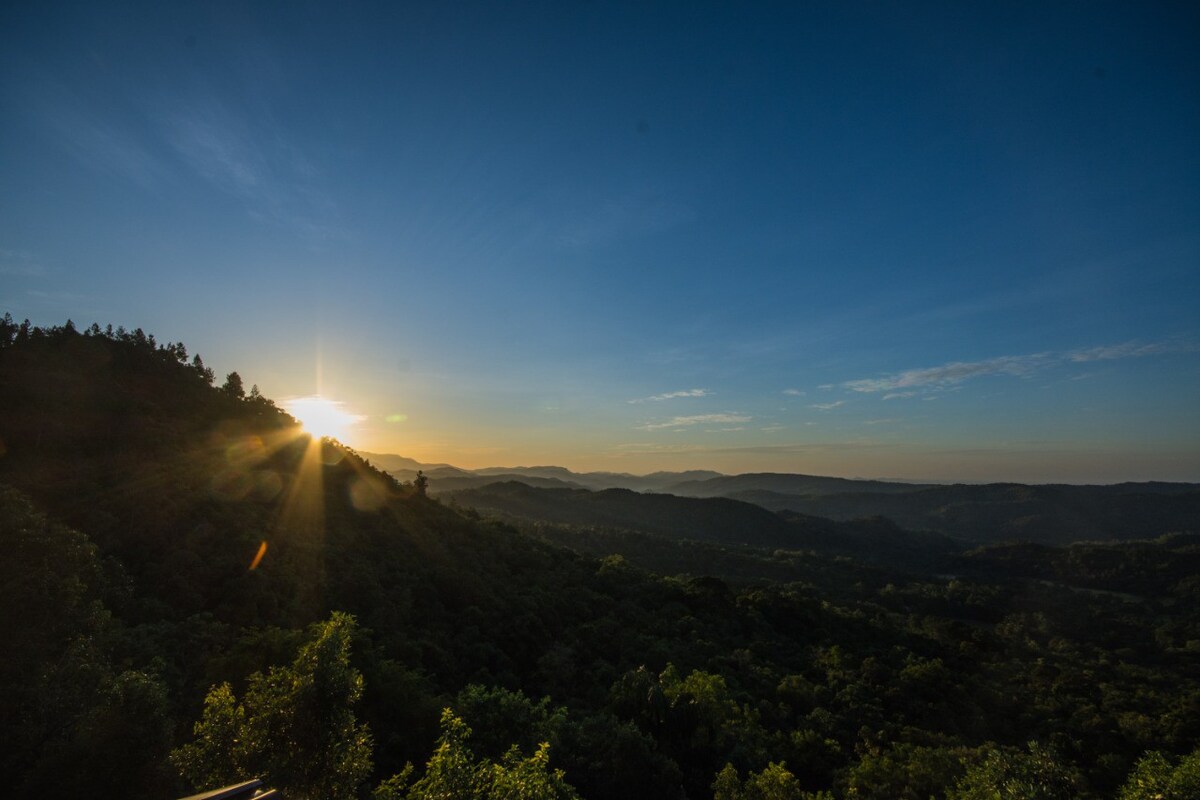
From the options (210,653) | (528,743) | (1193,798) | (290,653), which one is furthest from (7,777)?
(1193,798)

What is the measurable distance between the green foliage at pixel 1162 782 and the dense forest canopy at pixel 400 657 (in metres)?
0.10

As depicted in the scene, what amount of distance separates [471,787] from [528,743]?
11804 mm

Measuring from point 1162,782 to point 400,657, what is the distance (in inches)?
1459

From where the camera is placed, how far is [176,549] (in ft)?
107

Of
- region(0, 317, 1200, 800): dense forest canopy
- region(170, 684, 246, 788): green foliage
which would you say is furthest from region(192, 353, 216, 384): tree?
region(170, 684, 246, 788): green foliage

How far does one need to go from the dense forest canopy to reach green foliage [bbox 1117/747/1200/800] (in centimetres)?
10

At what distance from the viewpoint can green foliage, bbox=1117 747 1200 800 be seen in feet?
48.7

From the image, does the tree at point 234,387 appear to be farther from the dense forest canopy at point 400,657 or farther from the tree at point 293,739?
the tree at point 293,739

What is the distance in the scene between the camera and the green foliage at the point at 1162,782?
14843 millimetres

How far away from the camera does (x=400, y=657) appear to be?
33562 millimetres

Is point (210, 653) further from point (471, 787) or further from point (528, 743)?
point (471, 787)

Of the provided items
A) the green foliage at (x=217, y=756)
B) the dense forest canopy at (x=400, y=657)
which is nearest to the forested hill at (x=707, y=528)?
the dense forest canopy at (x=400, y=657)

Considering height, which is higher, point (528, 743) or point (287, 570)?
point (287, 570)

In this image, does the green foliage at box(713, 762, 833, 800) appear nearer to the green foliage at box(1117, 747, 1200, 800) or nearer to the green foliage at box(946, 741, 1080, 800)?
the green foliage at box(946, 741, 1080, 800)
